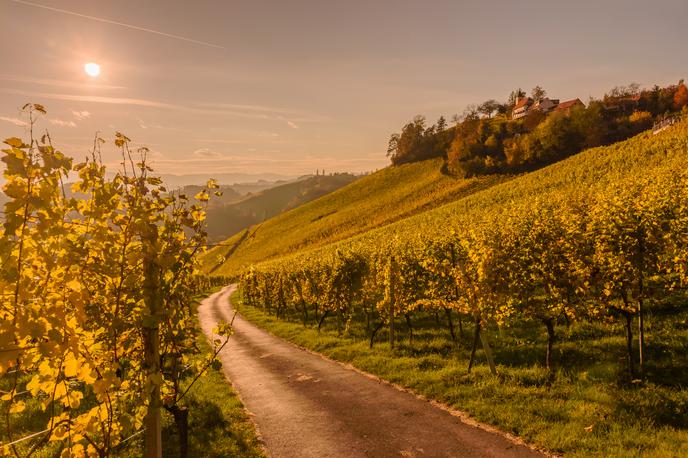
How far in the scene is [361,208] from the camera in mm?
95000

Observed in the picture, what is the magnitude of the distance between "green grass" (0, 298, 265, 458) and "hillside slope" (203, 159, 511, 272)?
53675 millimetres

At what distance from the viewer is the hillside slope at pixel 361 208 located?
79.8 metres

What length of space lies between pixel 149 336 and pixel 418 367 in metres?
12.1

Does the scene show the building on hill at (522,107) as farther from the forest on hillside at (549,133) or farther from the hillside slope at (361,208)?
the hillside slope at (361,208)

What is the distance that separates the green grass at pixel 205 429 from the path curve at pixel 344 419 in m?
0.49

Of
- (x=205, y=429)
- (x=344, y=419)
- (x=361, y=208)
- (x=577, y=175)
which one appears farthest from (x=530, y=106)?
(x=205, y=429)

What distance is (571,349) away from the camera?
13500 mm

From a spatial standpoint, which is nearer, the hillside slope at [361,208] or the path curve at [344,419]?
the path curve at [344,419]

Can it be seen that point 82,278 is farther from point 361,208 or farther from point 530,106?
point 530,106

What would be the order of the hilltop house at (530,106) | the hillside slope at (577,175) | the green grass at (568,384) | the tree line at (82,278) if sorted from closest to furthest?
the tree line at (82,278)
the green grass at (568,384)
the hillside slope at (577,175)
the hilltop house at (530,106)

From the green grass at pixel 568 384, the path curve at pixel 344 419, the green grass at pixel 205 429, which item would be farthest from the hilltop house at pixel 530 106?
the green grass at pixel 205 429

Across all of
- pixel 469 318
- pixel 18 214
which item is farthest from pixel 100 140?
pixel 469 318

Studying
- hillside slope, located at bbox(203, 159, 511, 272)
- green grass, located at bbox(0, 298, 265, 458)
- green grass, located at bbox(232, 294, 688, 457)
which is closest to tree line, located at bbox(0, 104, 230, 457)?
green grass, located at bbox(0, 298, 265, 458)

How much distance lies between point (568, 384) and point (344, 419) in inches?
263
